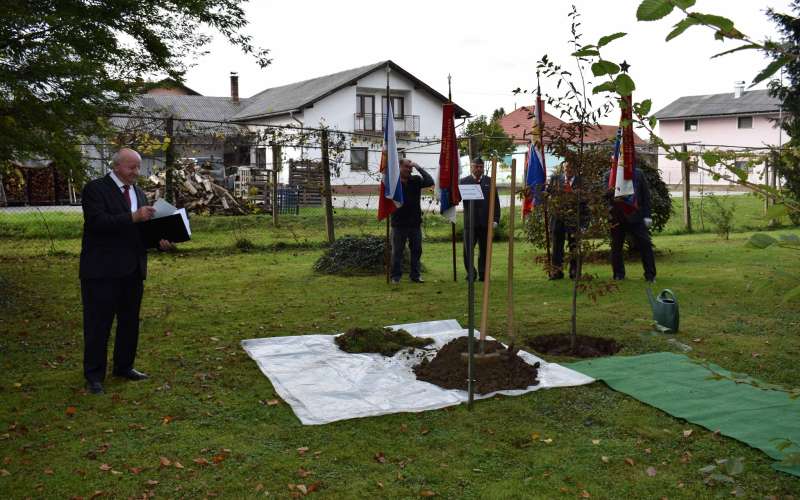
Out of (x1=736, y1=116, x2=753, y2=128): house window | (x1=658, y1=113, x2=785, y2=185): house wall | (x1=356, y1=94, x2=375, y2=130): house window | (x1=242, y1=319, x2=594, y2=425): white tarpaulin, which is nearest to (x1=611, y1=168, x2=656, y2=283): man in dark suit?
(x1=242, y1=319, x2=594, y2=425): white tarpaulin

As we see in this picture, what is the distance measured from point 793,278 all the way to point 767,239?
22 cm

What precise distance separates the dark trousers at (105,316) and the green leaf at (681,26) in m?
4.97

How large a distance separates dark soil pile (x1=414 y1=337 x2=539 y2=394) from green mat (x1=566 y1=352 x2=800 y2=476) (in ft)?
2.06

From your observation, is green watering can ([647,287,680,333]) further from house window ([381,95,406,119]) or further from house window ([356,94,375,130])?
house window ([381,95,406,119])

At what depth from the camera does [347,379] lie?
6.18 m

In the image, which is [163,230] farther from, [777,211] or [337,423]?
[777,211]

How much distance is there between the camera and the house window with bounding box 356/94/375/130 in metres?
39.9

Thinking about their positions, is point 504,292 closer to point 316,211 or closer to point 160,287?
point 160,287

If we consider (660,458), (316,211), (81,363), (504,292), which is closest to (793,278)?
(660,458)

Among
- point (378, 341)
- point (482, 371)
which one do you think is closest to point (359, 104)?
point (378, 341)

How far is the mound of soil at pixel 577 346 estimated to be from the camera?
23.3 feet

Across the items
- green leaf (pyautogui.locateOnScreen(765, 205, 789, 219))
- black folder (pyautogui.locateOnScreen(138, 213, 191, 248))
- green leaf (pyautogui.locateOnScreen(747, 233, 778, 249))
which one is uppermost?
green leaf (pyautogui.locateOnScreen(765, 205, 789, 219))

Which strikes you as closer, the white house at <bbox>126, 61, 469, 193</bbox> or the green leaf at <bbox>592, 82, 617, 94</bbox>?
the green leaf at <bbox>592, 82, 617, 94</bbox>

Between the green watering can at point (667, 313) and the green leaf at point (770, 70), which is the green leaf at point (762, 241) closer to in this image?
the green leaf at point (770, 70)
